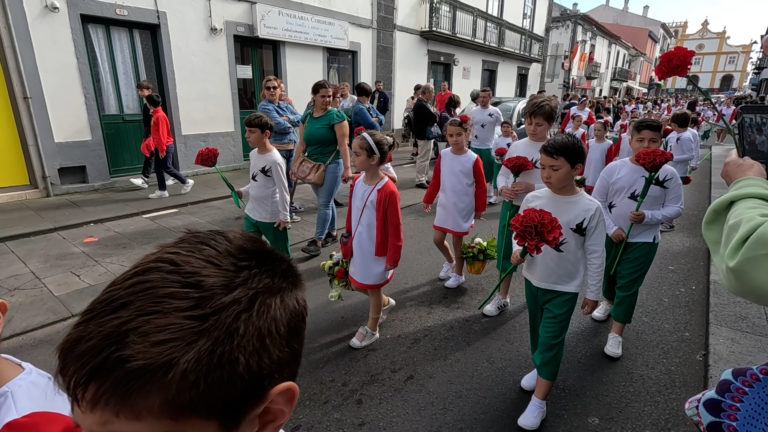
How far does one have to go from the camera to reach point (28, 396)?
1110 mm

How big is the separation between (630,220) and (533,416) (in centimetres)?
160

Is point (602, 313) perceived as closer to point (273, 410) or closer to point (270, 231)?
point (270, 231)

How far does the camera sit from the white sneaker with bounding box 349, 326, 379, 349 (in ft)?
10.3

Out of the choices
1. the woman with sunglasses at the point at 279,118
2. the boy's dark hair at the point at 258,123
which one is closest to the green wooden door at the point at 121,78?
the woman with sunglasses at the point at 279,118

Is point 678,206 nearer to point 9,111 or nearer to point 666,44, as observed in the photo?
point 9,111

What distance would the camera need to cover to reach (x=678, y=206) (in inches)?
119

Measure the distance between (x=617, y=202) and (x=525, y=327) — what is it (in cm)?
125

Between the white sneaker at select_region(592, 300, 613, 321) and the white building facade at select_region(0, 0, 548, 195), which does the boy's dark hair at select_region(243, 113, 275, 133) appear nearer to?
the white sneaker at select_region(592, 300, 613, 321)

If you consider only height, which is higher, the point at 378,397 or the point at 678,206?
the point at 678,206

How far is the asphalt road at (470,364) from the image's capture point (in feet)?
8.14

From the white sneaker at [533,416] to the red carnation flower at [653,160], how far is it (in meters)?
1.72

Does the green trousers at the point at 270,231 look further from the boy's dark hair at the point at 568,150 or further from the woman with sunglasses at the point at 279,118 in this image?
the boy's dark hair at the point at 568,150

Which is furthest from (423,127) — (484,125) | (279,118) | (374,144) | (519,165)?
(374,144)

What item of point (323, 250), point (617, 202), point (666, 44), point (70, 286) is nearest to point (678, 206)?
point (617, 202)
